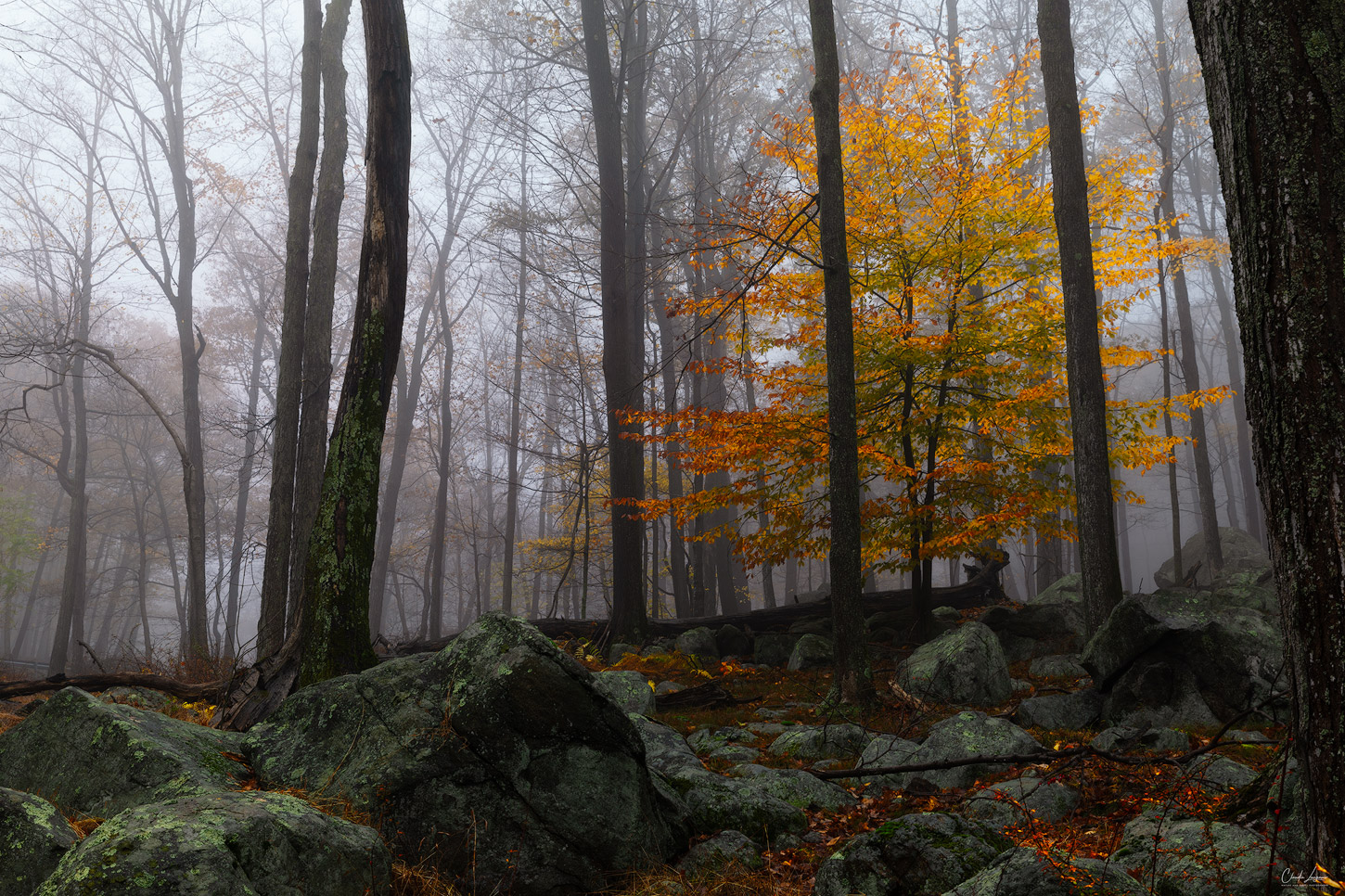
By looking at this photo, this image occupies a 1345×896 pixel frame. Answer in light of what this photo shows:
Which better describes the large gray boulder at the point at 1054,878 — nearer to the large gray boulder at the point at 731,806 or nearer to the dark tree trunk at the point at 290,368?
the large gray boulder at the point at 731,806

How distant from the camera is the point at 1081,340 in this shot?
8461 millimetres

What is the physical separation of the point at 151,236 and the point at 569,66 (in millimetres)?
14429

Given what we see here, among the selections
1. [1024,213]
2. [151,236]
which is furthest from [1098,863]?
[151,236]

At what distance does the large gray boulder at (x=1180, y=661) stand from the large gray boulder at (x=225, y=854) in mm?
6483

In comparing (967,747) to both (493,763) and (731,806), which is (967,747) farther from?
(493,763)

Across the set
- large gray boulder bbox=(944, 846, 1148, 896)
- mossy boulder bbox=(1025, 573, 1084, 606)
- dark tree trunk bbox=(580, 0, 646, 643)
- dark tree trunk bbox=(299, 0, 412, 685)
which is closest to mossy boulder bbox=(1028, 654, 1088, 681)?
mossy boulder bbox=(1025, 573, 1084, 606)

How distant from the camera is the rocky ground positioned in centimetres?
244

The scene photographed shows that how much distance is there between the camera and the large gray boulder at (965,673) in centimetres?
769

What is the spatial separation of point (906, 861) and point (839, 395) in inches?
201

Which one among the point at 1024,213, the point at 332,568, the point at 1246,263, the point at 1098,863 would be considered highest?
the point at 1024,213

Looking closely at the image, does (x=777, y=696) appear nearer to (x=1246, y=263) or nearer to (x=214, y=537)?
(x=1246, y=263)

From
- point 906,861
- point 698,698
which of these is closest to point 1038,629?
point 698,698

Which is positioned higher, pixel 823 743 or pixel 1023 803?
pixel 1023 803

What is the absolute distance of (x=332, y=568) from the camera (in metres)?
5.54
